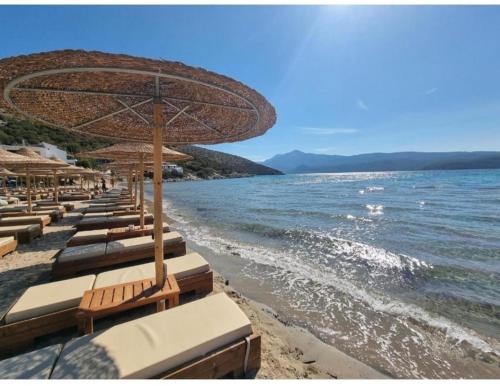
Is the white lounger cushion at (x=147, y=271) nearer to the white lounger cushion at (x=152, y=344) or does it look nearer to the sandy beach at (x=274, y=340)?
the sandy beach at (x=274, y=340)

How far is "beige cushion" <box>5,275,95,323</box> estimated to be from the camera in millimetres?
2656

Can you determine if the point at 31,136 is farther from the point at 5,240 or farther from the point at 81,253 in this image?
the point at 81,253

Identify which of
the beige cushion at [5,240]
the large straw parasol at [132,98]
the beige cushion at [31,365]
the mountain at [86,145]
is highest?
the mountain at [86,145]

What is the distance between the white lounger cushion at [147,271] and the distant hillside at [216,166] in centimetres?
6528

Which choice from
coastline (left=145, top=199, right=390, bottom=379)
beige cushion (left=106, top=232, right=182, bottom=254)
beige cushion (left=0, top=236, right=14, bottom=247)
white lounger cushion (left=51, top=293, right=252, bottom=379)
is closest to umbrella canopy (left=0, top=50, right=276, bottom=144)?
beige cushion (left=106, top=232, right=182, bottom=254)

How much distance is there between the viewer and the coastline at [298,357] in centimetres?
274

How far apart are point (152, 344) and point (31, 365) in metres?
0.93

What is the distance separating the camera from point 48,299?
287 cm

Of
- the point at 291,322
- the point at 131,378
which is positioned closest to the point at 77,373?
the point at 131,378

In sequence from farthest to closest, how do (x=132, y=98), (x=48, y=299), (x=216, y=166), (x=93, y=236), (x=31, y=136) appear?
(x=216, y=166), (x=31, y=136), (x=93, y=236), (x=132, y=98), (x=48, y=299)

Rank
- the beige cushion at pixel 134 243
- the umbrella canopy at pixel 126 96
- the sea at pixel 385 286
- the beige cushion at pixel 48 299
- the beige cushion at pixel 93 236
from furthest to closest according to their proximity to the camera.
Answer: the beige cushion at pixel 93 236
the beige cushion at pixel 134 243
the sea at pixel 385 286
the beige cushion at pixel 48 299
the umbrella canopy at pixel 126 96

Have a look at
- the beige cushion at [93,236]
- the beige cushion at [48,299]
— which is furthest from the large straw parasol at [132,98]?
the beige cushion at [93,236]

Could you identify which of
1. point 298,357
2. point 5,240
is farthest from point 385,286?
point 5,240

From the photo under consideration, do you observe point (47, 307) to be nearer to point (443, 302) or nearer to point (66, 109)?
point (66, 109)
